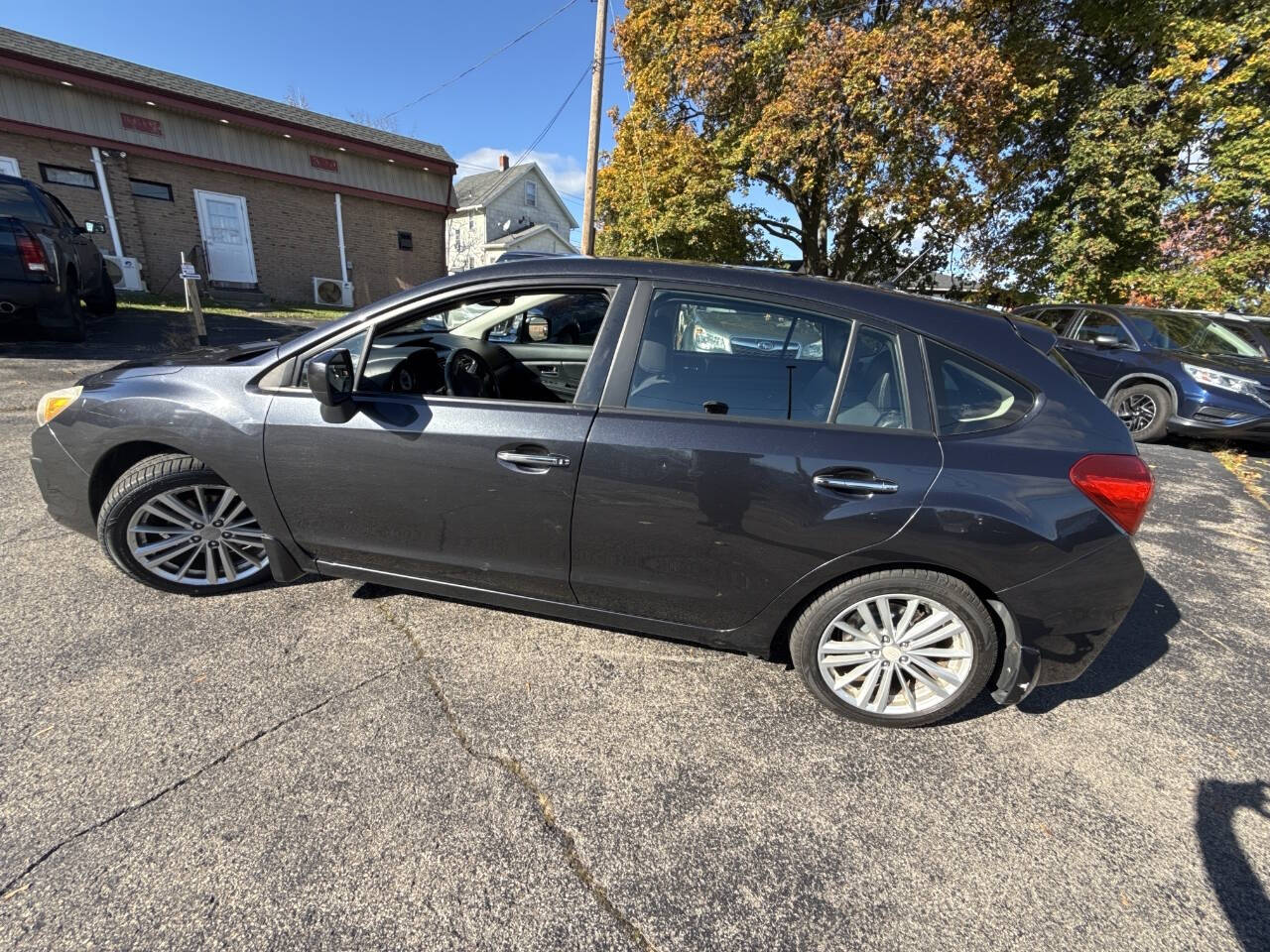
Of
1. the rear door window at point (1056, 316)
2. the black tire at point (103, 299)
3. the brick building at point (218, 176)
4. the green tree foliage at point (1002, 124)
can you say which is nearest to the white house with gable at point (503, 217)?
the brick building at point (218, 176)

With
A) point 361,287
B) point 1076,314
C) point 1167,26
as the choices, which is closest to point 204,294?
point 361,287

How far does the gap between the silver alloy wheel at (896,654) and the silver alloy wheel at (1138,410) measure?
6.57 m

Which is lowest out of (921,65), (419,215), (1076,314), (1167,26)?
(1076,314)

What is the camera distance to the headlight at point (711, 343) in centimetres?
218

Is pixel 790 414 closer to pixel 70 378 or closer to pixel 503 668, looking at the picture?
pixel 503 668

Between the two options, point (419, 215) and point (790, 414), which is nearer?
point (790, 414)

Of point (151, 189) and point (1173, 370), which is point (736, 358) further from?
point (151, 189)

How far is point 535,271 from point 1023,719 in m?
2.63

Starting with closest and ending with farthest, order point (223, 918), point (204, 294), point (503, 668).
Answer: point (223, 918), point (503, 668), point (204, 294)

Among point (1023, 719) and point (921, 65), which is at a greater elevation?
point (921, 65)

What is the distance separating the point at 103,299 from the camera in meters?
9.30

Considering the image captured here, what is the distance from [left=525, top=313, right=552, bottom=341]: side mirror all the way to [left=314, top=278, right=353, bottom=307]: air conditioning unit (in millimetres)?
15219

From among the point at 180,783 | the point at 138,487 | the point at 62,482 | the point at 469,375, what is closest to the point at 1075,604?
the point at 469,375

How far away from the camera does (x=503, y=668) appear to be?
237cm
